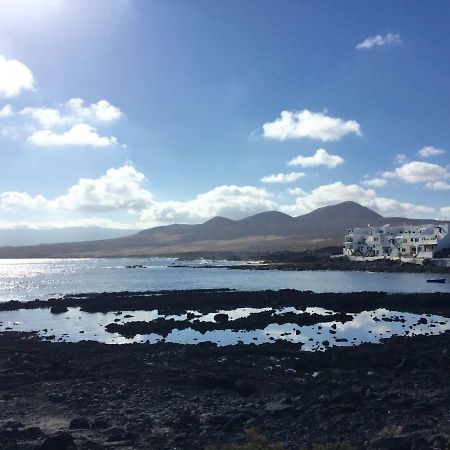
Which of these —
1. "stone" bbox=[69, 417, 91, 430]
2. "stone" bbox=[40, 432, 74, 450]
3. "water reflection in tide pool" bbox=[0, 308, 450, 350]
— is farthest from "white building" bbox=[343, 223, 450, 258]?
"stone" bbox=[40, 432, 74, 450]

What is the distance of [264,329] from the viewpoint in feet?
102

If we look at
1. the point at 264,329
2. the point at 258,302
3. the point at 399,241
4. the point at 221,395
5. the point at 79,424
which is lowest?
the point at 258,302

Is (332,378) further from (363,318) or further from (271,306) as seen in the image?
(271,306)

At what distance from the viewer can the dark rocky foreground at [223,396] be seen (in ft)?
40.0

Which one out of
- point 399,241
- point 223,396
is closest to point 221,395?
point 223,396

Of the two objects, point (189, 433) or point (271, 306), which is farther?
point (271, 306)

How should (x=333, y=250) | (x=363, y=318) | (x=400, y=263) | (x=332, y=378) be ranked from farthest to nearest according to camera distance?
(x=333, y=250) < (x=400, y=263) < (x=363, y=318) < (x=332, y=378)

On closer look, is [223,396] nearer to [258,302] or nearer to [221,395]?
[221,395]

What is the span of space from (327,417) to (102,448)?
5.73m

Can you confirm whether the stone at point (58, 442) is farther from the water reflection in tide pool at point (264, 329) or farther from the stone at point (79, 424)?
the water reflection in tide pool at point (264, 329)

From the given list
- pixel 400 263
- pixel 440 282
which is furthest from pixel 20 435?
pixel 400 263

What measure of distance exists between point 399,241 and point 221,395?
334ft

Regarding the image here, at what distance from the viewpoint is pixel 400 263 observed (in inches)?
3639

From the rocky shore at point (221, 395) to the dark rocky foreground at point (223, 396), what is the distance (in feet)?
0.12
